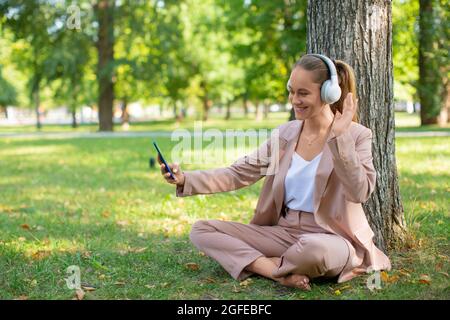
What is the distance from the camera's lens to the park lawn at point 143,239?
3.55m

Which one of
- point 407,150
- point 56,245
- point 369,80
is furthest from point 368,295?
point 407,150

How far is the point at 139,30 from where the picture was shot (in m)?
22.3

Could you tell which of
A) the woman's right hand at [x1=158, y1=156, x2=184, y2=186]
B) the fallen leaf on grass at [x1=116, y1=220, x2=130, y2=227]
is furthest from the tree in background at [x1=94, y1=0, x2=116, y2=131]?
the woman's right hand at [x1=158, y1=156, x2=184, y2=186]

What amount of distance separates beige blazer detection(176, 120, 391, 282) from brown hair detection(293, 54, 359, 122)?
0.68ft

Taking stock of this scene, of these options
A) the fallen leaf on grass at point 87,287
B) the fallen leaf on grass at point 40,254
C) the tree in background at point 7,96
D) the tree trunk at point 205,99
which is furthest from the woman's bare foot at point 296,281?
the tree trunk at point 205,99

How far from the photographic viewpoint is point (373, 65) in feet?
13.7

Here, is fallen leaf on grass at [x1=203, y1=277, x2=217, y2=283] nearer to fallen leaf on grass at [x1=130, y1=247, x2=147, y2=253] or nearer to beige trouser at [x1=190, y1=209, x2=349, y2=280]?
beige trouser at [x1=190, y1=209, x2=349, y2=280]

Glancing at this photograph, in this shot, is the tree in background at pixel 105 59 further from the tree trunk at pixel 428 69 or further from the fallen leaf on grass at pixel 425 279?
the fallen leaf on grass at pixel 425 279

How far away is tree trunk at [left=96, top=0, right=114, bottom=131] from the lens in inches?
876

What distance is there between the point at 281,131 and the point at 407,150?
8.27 metres

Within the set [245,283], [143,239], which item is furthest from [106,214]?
[245,283]

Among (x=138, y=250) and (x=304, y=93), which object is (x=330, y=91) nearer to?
(x=304, y=93)

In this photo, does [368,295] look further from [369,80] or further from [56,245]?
[56,245]

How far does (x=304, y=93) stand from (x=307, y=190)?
66 centimetres
